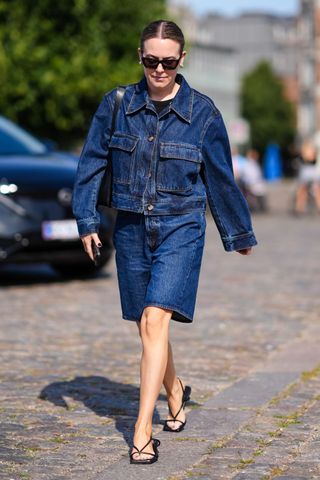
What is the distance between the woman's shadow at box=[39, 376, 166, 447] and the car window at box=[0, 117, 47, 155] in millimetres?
6133

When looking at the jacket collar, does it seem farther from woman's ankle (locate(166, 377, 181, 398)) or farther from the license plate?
the license plate

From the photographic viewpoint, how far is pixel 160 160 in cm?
549

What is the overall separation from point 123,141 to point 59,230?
6.90 metres

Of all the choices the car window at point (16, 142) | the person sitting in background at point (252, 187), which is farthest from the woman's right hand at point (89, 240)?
the person sitting in background at point (252, 187)

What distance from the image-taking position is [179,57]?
17.9 ft

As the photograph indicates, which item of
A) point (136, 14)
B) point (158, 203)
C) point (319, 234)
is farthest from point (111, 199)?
point (136, 14)

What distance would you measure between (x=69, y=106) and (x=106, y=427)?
2714 centimetres

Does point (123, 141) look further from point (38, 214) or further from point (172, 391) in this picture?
point (38, 214)

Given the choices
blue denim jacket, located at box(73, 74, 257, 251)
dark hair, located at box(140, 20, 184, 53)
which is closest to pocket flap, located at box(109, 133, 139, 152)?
blue denim jacket, located at box(73, 74, 257, 251)

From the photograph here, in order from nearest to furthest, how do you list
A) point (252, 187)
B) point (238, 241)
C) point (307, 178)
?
point (238, 241) < point (252, 187) < point (307, 178)

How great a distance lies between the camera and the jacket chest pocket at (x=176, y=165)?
547 cm

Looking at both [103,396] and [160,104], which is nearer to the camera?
[160,104]

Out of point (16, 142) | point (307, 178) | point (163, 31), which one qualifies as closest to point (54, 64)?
point (307, 178)

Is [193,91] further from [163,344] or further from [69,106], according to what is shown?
[69,106]
